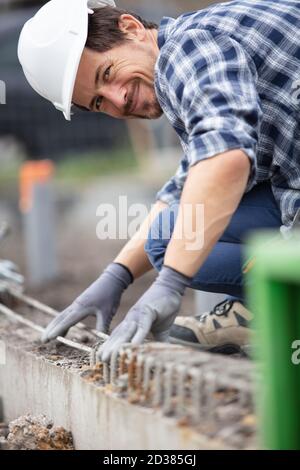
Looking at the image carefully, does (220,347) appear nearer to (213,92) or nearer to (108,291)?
(108,291)

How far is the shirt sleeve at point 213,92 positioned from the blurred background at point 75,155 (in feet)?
14.5

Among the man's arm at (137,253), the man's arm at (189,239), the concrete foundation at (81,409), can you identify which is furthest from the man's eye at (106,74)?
the concrete foundation at (81,409)

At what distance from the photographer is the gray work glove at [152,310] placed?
241cm

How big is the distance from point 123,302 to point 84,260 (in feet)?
6.37

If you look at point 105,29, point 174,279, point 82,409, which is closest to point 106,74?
point 105,29

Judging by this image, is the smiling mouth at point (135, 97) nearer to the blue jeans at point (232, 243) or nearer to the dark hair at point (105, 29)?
the dark hair at point (105, 29)

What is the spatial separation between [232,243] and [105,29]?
0.94 meters

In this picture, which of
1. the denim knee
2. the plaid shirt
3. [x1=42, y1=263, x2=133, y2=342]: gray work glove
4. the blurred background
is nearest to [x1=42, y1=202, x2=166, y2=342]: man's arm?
[x1=42, y1=263, x2=133, y2=342]: gray work glove

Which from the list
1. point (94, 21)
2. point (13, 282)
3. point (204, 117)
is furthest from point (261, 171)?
point (13, 282)

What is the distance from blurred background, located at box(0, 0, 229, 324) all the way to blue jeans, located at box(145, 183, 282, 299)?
381 centimetres

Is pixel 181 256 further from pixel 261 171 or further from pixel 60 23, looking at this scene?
pixel 60 23

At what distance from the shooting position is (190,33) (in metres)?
2.54

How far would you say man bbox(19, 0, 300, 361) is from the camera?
2.33 m
